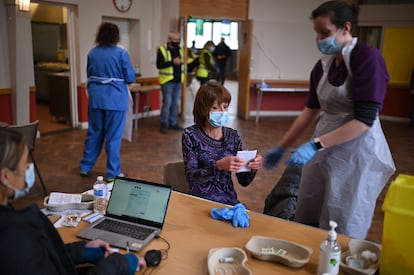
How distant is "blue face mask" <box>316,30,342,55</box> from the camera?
1771 millimetres

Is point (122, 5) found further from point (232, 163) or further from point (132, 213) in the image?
point (132, 213)

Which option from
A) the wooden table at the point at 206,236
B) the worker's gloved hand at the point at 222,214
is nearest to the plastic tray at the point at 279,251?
the wooden table at the point at 206,236

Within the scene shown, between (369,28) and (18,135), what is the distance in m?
8.55

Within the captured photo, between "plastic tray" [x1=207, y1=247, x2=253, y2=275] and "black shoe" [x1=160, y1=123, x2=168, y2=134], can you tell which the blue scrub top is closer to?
"black shoe" [x1=160, y1=123, x2=168, y2=134]

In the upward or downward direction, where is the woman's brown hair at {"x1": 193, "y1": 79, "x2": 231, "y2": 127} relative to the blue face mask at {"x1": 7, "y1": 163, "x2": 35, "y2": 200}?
upward

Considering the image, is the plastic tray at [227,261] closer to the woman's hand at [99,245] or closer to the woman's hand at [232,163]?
the woman's hand at [99,245]

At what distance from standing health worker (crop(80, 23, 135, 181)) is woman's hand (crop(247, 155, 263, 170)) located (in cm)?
230

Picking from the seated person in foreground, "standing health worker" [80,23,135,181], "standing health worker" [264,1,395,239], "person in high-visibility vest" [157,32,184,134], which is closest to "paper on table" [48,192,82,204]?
the seated person in foreground

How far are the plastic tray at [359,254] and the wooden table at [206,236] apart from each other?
0.05 m

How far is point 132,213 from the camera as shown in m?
1.67

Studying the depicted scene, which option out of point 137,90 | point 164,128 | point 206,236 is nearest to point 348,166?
point 206,236

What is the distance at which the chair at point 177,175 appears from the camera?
7.79ft

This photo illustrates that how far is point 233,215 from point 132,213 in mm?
428

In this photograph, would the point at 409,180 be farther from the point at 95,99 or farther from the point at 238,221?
the point at 95,99
